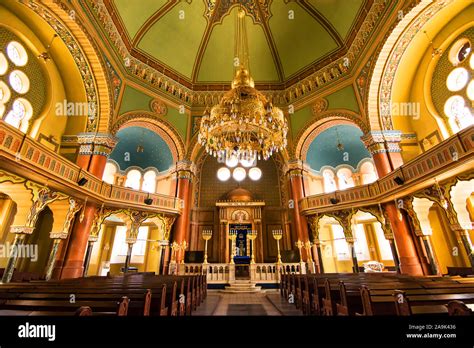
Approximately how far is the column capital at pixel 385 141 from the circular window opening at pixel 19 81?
16.3 m

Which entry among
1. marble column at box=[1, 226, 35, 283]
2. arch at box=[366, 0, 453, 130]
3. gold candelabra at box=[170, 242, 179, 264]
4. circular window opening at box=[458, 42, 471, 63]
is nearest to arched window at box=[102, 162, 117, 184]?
gold candelabra at box=[170, 242, 179, 264]

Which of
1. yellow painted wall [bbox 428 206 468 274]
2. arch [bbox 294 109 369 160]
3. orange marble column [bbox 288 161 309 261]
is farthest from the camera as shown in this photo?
orange marble column [bbox 288 161 309 261]

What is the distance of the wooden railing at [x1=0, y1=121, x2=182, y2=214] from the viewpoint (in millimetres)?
5980

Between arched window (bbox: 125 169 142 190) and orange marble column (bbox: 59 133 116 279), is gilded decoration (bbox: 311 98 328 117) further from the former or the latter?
arched window (bbox: 125 169 142 190)

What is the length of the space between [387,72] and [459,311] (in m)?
12.6

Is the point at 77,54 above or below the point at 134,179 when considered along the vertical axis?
above

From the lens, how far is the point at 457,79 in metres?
9.02

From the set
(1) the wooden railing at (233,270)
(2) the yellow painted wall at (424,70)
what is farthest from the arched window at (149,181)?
(2) the yellow painted wall at (424,70)

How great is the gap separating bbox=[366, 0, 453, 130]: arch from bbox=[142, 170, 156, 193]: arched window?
578 inches

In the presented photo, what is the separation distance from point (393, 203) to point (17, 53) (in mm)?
17914

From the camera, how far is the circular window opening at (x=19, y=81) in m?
8.82

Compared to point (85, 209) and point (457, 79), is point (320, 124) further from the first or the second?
→ point (85, 209)

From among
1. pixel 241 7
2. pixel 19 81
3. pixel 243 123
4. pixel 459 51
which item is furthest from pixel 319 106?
pixel 19 81

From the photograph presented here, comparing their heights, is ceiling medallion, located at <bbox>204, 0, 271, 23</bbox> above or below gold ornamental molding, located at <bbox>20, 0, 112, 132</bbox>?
above
